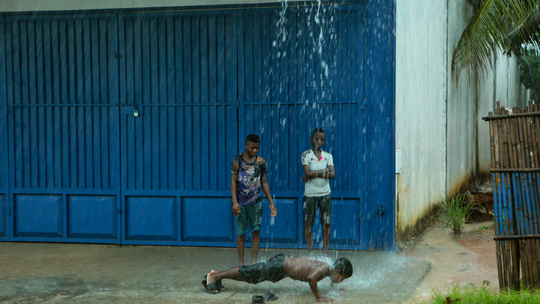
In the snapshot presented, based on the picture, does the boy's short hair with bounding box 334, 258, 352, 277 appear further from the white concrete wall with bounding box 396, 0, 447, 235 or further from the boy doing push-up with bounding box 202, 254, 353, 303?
the white concrete wall with bounding box 396, 0, 447, 235

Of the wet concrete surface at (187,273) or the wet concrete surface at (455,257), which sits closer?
the wet concrete surface at (187,273)

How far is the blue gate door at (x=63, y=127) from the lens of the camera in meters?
7.46

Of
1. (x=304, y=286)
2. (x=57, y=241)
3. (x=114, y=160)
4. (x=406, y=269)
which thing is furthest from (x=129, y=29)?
(x=406, y=269)

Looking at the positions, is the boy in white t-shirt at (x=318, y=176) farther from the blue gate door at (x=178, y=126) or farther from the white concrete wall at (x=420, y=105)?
the blue gate door at (x=178, y=126)

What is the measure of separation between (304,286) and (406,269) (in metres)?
1.38

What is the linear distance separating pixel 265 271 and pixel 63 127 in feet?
13.7

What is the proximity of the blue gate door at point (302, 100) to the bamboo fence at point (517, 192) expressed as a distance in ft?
7.64

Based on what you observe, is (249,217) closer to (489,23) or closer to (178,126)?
(178,126)

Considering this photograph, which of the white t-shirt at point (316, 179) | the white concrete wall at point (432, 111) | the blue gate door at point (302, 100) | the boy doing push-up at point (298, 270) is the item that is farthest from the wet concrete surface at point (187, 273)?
the white t-shirt at point (316, 179)

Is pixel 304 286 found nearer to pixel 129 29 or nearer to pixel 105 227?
pixel 105 227

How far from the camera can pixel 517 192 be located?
4.62 metres

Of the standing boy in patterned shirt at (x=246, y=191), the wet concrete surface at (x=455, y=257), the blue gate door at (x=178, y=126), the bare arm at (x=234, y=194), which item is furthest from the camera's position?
the blue gate door at (x=178, y=126)

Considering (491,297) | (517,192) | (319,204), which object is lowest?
(491,297)

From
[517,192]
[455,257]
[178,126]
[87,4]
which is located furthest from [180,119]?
[517,192]
